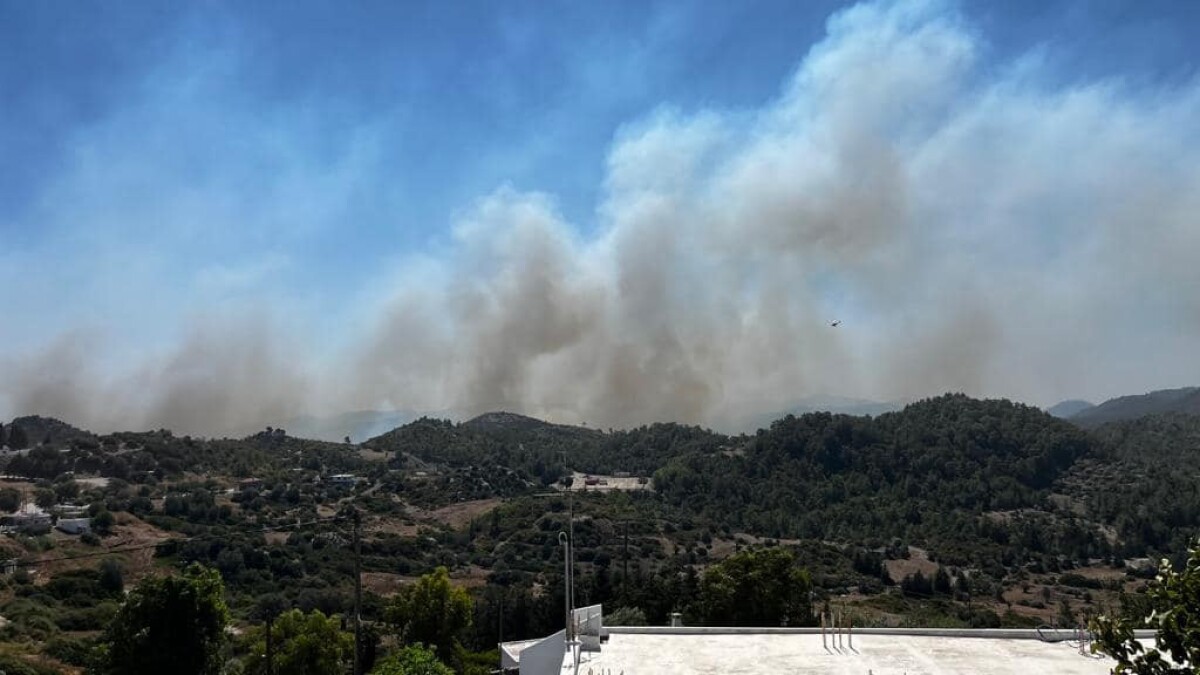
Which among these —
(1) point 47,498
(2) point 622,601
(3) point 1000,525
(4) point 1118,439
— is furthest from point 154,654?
(4) point 1118,439

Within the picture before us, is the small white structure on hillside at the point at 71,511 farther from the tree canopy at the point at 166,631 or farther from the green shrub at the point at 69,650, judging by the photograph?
the tree canopy at the point at 166,631

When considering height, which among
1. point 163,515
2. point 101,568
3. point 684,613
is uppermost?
point 163,515

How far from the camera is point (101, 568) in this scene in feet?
236

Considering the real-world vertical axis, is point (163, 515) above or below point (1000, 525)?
above

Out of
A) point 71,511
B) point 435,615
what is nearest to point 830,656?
point 435,615

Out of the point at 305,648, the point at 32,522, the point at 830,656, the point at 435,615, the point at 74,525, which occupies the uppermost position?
the point at 32,522

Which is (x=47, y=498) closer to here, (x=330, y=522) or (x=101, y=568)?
(x=330, y=522)

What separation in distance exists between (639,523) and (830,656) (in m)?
87.7

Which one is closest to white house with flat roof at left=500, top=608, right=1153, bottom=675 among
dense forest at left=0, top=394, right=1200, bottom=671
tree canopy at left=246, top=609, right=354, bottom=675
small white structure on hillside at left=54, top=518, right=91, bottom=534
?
dense forest at left=0, top=394, right=1200, bottom=671

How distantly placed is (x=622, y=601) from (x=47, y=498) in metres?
90.4

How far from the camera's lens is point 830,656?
21812 mm

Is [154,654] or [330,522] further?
[330,522]

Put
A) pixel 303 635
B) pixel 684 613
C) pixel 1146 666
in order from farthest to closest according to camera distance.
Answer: pixel 684 613 < pixel 303 635 < pixel 1146 666

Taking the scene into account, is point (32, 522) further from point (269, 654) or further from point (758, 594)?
point (758, 594)
